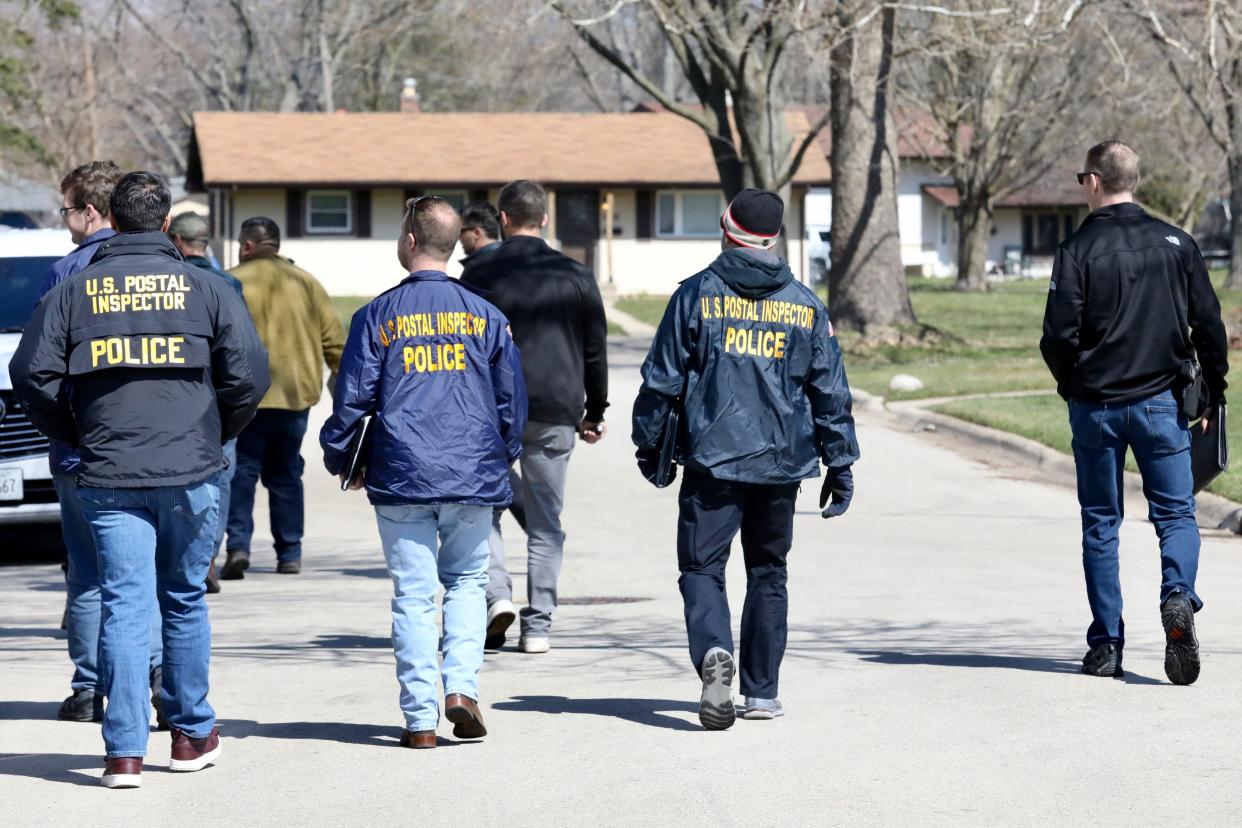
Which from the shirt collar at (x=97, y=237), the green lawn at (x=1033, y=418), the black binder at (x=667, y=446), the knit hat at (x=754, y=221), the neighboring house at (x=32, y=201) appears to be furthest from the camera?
the neighboring house at (x=32, y=201)

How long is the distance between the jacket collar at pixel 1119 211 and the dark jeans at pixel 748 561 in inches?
71.4

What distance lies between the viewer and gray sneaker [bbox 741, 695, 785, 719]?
677cm

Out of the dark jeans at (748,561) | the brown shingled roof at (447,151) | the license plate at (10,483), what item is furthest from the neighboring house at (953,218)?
the dark jeans at (748,561)

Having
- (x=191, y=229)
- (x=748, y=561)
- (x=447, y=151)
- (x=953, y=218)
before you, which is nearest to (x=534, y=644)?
(x=748, y=561)

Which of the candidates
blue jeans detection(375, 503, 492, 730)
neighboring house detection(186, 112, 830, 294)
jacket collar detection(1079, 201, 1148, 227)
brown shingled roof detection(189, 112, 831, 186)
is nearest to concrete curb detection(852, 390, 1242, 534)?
jacket collar detection(1079, 201, 1148, 227)

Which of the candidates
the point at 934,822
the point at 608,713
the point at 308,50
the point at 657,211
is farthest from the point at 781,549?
the point at 308,50

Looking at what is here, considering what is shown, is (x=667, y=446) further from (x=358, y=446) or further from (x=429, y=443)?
(x=358, y=446)

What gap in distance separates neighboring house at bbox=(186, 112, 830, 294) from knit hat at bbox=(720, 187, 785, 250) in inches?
1654

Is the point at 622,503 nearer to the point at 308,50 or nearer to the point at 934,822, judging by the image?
the point at 934,822

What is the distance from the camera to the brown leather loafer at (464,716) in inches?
253

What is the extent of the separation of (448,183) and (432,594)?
144ft

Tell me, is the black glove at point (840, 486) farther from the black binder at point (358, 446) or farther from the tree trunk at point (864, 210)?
the tree trunk at point (864, 210)

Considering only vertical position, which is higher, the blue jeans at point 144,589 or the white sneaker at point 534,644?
the blue jeans at point 144,589

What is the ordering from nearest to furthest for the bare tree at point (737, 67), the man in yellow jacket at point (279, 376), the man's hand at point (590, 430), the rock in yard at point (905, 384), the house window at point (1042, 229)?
1. the man's hand at point (590, 430)
2. the man in yellow jacket at point (279, 376)
3. the rock in yard at point (905, 384)
4. the bare tree at point (737, 67)
5. the house window at point (1042, 229)
